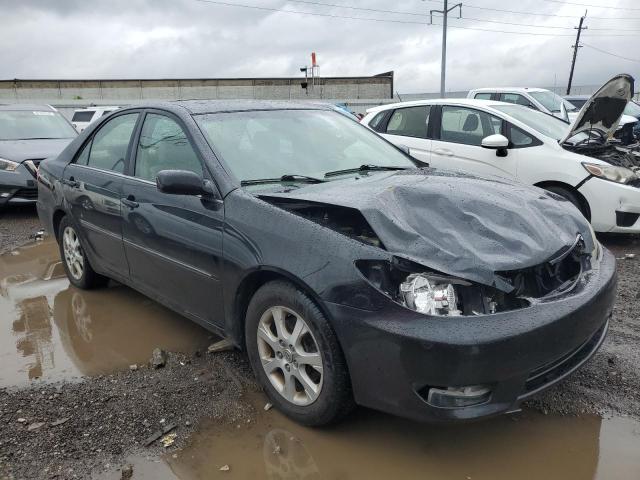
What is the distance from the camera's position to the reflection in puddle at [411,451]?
2.46 m

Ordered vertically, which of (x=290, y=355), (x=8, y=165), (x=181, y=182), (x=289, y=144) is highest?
(x=289, y=144)

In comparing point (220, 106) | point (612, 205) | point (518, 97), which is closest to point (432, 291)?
point (220, 106)

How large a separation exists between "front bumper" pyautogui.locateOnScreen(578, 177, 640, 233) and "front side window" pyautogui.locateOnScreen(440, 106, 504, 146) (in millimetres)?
1282

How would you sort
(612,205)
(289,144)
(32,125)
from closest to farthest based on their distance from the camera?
(289,144) < (612,205) < (32,125)

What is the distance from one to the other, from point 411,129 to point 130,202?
4.47 m

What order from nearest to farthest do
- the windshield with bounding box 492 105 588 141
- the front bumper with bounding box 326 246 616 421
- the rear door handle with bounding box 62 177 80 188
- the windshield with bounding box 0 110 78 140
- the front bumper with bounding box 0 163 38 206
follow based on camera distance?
1. the front bumper with bounding box 326 246 616 421
2. the rear door handle with bounding box 62 177 80 188
3. the windshield with bounding box 492 105 588 141
4. the front bumper with bounding box 0 163 38 206
5. the windshield with bounding box 0 110 78 140

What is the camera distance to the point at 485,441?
2.66 m

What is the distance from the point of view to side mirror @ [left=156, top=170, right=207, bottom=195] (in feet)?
9.90

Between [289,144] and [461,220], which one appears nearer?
[461,220]

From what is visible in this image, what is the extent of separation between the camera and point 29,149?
860cm

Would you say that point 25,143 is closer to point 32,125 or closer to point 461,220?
point 32,125

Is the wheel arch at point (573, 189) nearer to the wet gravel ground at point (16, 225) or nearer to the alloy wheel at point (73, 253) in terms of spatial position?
the alloy wheel at point (73, 253)

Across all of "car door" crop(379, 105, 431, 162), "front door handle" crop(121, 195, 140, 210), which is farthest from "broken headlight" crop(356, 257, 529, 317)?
"car door" crop(379, 105, 431, 162)

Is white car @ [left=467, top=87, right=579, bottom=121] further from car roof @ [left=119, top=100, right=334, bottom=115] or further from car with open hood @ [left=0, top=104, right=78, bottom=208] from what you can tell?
car roof @ [left=119, top=100, right=334, bottom=115]
